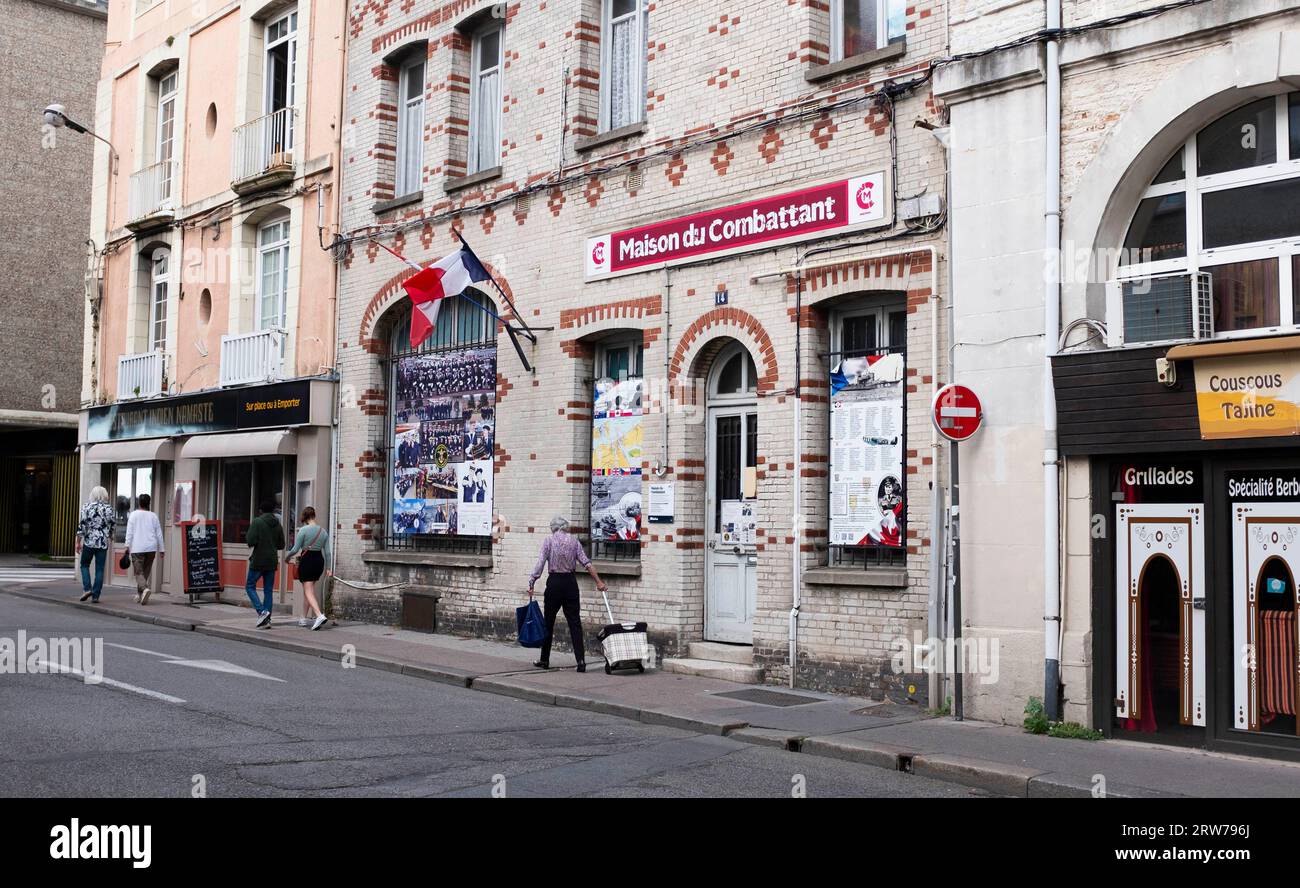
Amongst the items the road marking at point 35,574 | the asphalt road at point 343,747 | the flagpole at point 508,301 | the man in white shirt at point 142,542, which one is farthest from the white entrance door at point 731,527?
the road marking at point 35,574

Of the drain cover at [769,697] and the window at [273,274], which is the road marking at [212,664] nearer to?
the drain cover at [769,697]

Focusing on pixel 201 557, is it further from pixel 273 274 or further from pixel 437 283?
pixel 437 283

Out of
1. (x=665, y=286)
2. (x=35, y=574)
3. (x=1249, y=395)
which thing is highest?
(x=665, y=286)

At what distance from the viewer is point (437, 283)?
15555mm

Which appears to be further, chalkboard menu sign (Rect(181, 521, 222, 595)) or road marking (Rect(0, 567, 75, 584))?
road marking (Rect(0, 567, 75, 584))

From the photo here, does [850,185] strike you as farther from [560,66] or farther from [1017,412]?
[560,66]

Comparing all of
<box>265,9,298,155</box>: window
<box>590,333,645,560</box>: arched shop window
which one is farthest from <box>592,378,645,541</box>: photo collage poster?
<box>265,9,298,155</box>: window

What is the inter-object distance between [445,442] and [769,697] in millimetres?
7300

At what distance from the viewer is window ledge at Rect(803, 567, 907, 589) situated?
11578mm

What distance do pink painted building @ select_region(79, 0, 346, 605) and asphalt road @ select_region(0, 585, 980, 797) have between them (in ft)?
25.9

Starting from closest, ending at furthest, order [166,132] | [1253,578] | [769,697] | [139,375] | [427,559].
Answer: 1. [1253,578]
2. [769,697]
3. [427,559]
4. [139,375]
5. [166,132]

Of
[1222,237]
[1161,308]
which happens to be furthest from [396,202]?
[1222,237]

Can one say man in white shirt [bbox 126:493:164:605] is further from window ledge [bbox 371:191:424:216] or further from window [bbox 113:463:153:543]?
window ledge [bbox 371:191:424:216]
